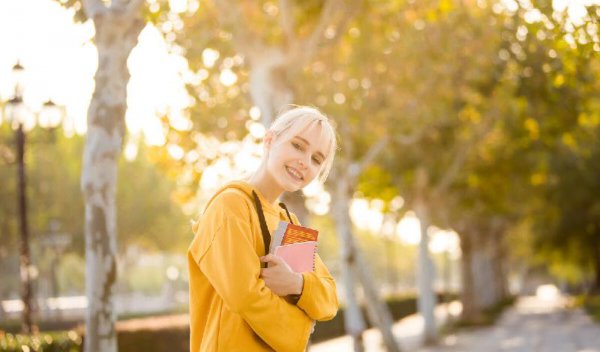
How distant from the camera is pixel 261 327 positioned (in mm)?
3016

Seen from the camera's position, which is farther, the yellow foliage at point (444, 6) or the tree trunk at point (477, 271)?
the tree trunk at point (477, 271)

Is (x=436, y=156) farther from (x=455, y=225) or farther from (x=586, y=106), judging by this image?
(x=455, y=225)

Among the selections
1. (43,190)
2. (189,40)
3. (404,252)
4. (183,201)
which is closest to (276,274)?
(189,40)

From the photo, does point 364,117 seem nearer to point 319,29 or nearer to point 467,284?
point 319,29

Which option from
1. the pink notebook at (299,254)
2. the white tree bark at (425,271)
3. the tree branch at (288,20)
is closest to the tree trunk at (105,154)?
the pink notebook at (299,254)

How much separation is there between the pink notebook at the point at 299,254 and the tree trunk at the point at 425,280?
23.8 m

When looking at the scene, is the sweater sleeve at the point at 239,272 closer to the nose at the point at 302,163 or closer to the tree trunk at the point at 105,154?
the nose at the point at 302,163

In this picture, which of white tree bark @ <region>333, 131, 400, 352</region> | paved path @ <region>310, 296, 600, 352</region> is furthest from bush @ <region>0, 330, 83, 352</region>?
paved path @ <region>310, 296, 600, 352</region>

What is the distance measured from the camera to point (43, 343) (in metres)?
11.8

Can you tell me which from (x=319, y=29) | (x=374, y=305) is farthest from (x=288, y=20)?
(x=374, y=305)

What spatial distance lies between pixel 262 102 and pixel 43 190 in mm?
33954

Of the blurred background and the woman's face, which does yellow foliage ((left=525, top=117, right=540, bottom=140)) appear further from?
the woman's face

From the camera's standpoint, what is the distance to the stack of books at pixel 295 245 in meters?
3.12

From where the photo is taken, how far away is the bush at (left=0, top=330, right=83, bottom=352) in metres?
Answer: 10.7
